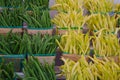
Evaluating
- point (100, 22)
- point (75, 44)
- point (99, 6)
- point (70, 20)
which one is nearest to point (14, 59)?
point (75, 44)

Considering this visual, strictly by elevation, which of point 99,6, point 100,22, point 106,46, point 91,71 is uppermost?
point 99,6

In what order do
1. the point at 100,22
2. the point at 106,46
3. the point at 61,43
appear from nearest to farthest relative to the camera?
1. the point at 106,46
2. the point at 61,43
3. the point at 100,22

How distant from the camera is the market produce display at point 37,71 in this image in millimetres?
2537

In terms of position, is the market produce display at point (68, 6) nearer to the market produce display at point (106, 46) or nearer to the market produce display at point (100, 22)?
the market produce display at point (100, 22)

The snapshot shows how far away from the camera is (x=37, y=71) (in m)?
2.61

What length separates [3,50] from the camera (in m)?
3.09

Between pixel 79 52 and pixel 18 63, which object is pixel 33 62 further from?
pixel 79 52

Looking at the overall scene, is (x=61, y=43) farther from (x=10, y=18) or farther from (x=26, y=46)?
(x=10, y=18)

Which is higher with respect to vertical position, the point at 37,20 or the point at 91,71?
the point at 37,20

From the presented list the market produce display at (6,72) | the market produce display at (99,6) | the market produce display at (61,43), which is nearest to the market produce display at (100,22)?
the market produce display at (61,43)

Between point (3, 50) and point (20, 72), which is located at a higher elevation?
point (3, 50)

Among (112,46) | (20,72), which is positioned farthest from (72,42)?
(20,72)

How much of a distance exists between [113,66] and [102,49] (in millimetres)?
526

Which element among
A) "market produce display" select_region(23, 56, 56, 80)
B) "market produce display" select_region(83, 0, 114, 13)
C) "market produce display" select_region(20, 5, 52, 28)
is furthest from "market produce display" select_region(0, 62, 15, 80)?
"market produce display" select_region(83, 0, 114, 13)
